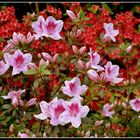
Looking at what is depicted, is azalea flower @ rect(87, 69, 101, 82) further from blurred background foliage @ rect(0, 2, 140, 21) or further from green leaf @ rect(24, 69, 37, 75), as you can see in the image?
blurred background foliage @ rect(0, 2, 140, 21)

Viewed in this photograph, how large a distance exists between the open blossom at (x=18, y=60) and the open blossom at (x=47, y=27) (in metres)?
0.15

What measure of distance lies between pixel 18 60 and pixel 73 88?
0.31 m

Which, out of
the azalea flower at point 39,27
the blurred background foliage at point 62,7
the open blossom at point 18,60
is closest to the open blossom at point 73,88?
the open blossom at point 18,60

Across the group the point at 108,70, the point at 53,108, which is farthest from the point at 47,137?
the point at 108,70

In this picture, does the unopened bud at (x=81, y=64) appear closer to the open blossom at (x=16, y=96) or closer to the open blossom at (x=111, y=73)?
the open blossom at (x=111, y=73)

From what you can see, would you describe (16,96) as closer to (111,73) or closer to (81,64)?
(81,64)

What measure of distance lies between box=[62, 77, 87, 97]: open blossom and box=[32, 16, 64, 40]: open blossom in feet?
0.99

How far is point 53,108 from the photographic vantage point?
2346 millimetres

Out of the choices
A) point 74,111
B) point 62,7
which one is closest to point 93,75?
point 74,111

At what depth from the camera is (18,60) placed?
2.55 meters

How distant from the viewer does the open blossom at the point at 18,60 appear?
254cm

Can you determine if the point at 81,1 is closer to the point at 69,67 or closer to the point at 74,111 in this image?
the point at 69,67

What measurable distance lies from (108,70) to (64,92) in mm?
240

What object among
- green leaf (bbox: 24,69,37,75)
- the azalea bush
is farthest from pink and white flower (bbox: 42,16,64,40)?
green leaf (bbox: 24,69,37,75)
